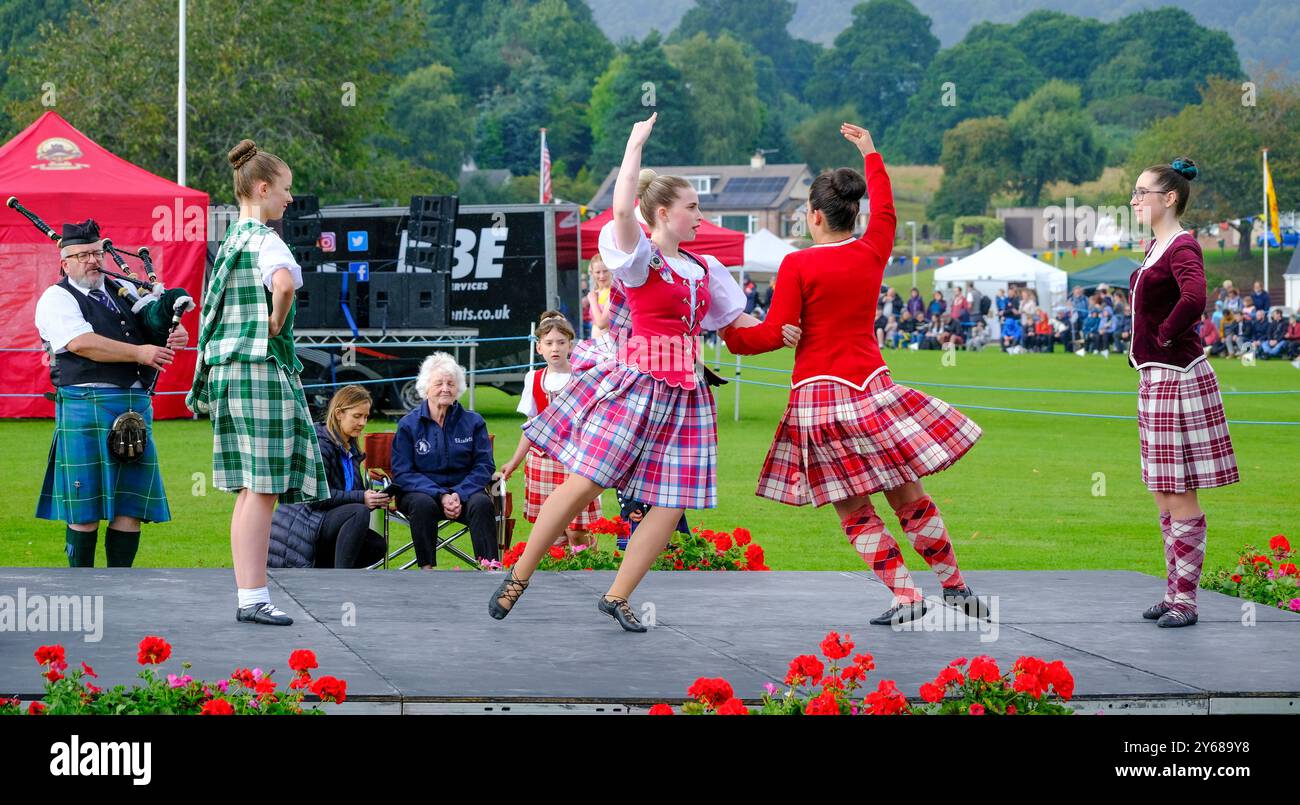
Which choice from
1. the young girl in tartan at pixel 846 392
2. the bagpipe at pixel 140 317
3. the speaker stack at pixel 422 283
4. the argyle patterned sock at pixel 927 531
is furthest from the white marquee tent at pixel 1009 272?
the young girl in tartan at pixel 846 392

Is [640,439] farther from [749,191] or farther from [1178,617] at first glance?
[749,191]

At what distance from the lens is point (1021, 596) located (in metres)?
7.84

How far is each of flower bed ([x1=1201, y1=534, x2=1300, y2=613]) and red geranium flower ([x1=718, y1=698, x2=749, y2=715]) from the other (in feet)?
12.4

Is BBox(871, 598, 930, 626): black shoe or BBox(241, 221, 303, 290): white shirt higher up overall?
BBox(241, 221, 303, 290): white shirt

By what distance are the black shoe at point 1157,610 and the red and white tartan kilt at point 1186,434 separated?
481 millimetres

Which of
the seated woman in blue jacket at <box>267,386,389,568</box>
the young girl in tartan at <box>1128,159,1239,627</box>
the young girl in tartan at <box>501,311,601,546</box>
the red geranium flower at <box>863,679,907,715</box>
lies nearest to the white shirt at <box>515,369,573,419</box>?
the young girl in tartan at <box>501,311,601,546</box>

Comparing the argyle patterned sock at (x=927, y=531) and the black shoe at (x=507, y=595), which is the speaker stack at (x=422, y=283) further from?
the argyle patterned sock at (x=927, y=531)

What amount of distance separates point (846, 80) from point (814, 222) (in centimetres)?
18908

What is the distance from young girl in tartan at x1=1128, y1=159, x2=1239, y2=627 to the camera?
691 centimetres

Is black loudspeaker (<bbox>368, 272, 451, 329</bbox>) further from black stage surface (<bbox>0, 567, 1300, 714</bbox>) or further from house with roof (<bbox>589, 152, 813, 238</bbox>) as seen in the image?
house with roof (<bbox>589, 152, 813, 238</bbox>)

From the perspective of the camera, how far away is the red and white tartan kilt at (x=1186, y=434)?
6914mm

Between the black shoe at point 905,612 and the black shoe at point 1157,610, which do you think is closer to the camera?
the black shoe at point 905,612
